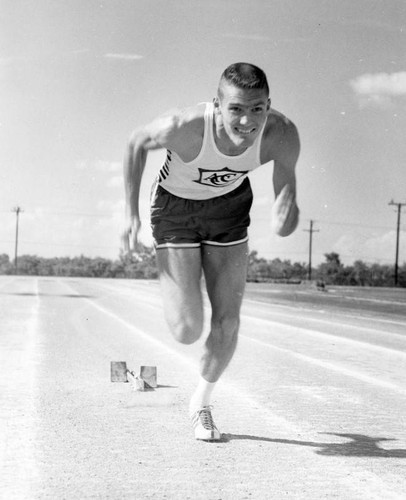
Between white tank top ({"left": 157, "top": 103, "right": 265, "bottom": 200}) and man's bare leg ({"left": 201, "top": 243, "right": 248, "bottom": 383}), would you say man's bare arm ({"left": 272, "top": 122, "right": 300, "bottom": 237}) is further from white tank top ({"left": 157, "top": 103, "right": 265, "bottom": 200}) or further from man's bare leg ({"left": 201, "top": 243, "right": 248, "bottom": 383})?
man's bare leg ({"left": 201, "top": 243, "right": 248, "bottom": 383})

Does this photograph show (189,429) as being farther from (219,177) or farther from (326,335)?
(326,335)

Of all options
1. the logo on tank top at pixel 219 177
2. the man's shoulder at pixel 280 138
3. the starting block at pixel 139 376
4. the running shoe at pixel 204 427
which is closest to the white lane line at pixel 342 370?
the starting block at pixel 139 376

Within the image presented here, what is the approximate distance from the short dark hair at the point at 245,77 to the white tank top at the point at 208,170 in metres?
0.26

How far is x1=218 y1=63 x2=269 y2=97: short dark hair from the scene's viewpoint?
4918 millimetres

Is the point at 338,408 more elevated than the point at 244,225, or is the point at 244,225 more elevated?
the point at 244,225

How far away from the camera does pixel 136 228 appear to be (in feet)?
17.6

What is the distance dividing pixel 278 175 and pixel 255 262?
91431 mm

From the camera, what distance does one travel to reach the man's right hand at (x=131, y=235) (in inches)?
211

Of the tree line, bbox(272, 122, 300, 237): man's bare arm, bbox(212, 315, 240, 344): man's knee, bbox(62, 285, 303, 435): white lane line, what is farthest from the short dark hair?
the tree line

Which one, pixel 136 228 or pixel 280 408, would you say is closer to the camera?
pixel 136 228

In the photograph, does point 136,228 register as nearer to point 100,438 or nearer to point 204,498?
point 100,438

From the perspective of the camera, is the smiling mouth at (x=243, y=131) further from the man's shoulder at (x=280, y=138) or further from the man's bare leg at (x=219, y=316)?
the man's bare leg at (x=219, y=316)

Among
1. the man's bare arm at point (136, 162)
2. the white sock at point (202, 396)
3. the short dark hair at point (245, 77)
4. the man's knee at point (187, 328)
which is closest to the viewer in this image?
the short dark hair at point (245, 77)

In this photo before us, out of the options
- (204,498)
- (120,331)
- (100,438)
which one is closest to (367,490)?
(204,498)
